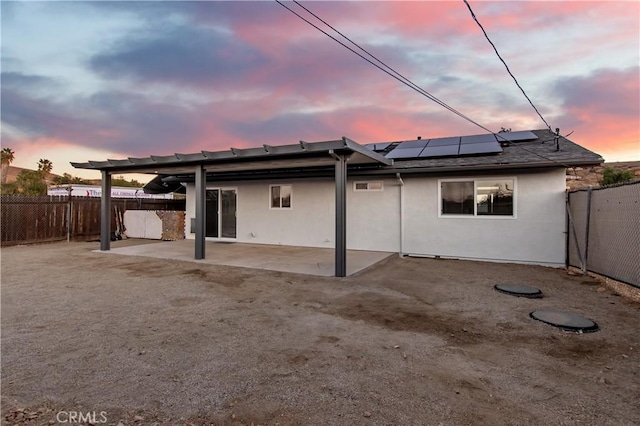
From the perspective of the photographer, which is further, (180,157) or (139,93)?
(139,93)

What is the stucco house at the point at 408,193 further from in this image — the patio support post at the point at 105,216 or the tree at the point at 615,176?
the tree at the point at 615,176

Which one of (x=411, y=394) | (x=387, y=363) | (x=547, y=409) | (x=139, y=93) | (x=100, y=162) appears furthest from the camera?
(x=139, y=93)

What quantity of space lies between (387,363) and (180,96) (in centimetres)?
1179

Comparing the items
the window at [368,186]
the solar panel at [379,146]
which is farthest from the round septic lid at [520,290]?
the solar panel at [379,146]

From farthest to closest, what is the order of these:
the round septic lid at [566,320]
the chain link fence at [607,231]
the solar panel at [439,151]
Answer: the solar panel at [439,151]
the chain link fence at [607,231]
the round septic lid at [566,320]

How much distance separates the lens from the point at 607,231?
20.1ft

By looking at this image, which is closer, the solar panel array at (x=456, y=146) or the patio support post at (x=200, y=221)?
the patio support post at (x=200, y=221)

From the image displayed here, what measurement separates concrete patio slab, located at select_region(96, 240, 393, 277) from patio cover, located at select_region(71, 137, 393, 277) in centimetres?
62

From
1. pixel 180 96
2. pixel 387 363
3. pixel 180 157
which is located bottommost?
pixel 387 363

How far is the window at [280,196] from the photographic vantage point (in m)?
11.3

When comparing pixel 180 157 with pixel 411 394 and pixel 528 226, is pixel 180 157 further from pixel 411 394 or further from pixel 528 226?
pixel 528 226

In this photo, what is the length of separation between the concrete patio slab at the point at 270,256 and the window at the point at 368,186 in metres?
1.96

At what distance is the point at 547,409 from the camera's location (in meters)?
2.28

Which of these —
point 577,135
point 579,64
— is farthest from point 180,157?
point 577,135
